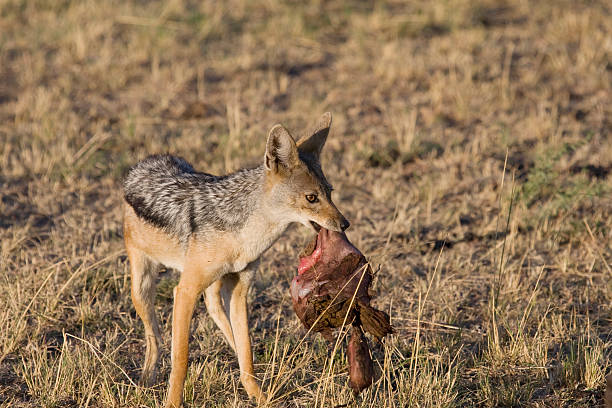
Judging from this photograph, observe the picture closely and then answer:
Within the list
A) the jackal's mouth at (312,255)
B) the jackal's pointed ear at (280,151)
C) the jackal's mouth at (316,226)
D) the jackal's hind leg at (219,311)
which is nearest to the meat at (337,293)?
the jackal's mouth at (312,255)

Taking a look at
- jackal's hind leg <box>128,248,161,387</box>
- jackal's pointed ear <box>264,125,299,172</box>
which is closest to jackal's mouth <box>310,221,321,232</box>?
jackal's pointed ear <box>264,125,299,172</box>

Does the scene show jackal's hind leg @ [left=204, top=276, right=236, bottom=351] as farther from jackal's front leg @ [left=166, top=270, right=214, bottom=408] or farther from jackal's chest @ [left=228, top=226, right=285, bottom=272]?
jackal's chest @ [left=228, top=226, right=285, bottom=272]

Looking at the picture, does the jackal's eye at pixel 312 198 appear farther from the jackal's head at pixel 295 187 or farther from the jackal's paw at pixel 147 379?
the jackal's paw at pixel 147 379

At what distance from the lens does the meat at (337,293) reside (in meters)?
4.60

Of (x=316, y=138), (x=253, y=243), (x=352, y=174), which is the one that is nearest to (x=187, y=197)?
(x=253, y=243)

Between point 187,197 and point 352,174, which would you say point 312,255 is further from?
point 352,174

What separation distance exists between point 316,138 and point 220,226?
33.6 inches

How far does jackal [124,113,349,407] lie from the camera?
477cm

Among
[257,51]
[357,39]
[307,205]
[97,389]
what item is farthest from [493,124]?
[97,389]

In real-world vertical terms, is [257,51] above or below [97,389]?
above

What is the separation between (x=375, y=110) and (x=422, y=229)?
10.1 feet

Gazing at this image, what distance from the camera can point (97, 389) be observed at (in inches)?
205

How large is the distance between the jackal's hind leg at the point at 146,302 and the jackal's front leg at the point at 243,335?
2.12 ft

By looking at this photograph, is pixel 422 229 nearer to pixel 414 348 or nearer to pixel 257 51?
pixel 414 348
